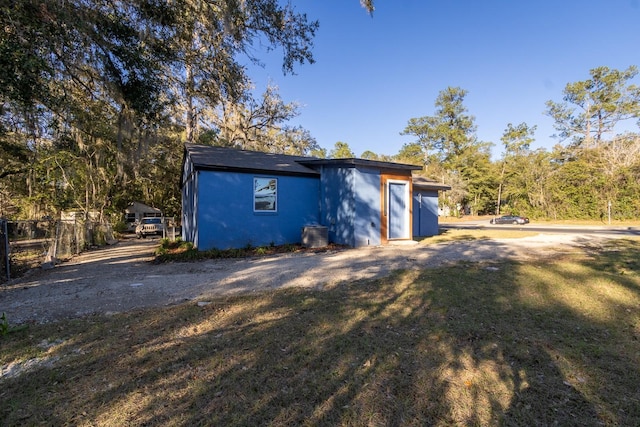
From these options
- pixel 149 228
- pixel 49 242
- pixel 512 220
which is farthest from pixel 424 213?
pixel 149 228

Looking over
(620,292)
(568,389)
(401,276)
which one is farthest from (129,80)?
(620,292)

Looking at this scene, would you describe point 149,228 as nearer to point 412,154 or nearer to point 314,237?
point 314,237

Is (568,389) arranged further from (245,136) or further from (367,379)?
(245,136)

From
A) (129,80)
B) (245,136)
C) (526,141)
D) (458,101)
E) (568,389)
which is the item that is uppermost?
(458,101)

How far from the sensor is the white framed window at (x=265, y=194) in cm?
1140

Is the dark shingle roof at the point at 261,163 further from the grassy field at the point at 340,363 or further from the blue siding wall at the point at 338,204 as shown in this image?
the grassy field at the point at 340,363

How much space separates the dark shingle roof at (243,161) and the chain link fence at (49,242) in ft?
15.7

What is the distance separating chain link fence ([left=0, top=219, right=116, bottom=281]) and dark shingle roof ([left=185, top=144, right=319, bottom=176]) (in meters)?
4.77

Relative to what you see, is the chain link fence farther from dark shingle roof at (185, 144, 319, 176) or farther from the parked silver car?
the parked silver car

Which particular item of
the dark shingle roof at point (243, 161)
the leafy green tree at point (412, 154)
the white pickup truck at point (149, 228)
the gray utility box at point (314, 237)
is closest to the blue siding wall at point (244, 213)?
the dark shingle roof at point (243, 161)

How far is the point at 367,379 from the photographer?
2754mm

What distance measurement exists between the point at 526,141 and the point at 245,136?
3858cm

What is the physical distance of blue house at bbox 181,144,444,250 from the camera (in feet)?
35.1

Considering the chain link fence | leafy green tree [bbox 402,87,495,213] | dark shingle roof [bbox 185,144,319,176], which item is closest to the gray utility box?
dark shingle roof [bbox 185,144,319,176]
